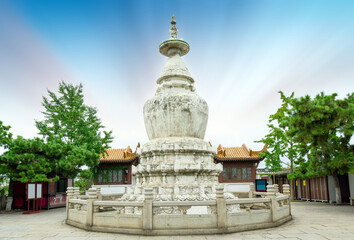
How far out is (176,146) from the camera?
477 inches

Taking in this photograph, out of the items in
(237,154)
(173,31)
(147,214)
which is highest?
(173,31)

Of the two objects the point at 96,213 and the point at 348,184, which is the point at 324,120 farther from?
the point at 96,213

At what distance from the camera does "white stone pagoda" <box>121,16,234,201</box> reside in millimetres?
11555

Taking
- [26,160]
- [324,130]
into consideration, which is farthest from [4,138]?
[324,130]

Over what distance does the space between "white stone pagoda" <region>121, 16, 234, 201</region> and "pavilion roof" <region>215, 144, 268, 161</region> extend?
16.9m

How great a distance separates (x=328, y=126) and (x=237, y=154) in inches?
562

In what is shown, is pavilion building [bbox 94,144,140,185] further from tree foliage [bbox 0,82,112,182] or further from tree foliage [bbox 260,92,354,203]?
tree foliage [bbox 260,92,354,203]

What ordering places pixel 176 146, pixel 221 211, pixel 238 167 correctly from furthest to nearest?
pixel 238 167, pixel 176 146, pixel 221 211

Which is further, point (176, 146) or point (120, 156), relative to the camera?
point (120, 156)

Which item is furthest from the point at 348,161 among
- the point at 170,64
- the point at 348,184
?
the point at 170,64

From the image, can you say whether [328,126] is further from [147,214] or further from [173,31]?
[147,214]

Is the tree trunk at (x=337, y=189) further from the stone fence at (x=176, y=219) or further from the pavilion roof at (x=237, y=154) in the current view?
the stone fence at (x=176, y=219)

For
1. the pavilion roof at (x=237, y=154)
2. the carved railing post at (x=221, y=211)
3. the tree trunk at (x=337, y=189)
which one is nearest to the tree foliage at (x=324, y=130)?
the tree trunk at (x=337, y=189)

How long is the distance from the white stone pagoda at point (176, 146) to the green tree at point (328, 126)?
6.79 metres
